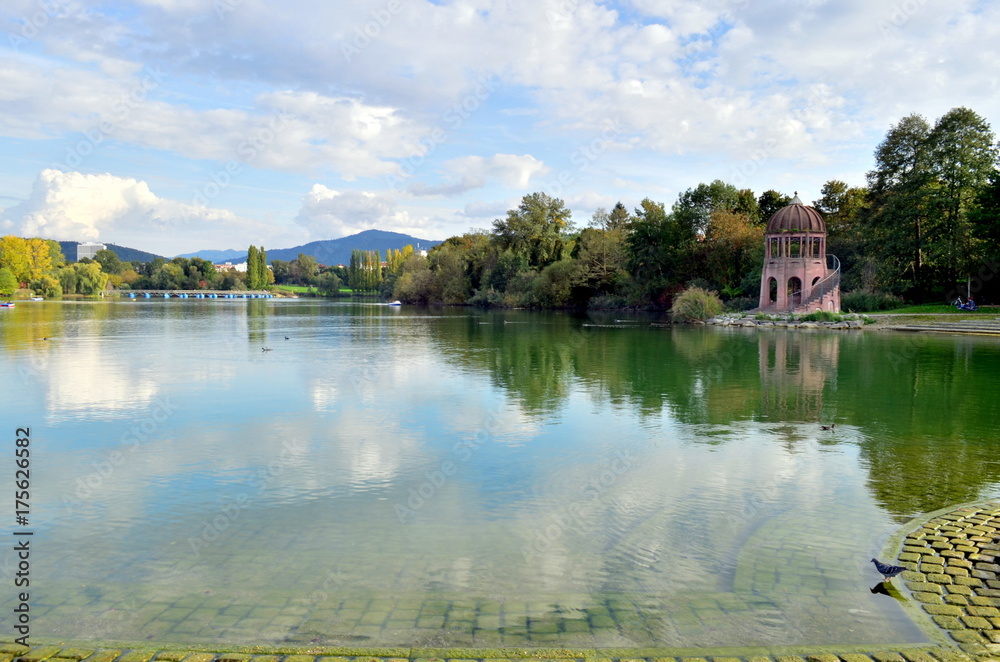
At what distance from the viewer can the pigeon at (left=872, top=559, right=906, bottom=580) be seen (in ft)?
22.2

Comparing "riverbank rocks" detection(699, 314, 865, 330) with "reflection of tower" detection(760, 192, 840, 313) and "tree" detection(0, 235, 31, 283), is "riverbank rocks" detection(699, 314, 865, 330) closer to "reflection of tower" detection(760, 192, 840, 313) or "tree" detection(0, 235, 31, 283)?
"reflection of tower" detection(760, 192, 840, 313)

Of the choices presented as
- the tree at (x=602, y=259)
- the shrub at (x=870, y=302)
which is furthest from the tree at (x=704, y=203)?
the shrub at (x=870, y=302)

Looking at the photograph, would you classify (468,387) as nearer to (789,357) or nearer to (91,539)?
(91,539)

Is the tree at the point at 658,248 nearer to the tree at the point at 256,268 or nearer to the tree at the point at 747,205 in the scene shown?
the tree at the point at 747,205

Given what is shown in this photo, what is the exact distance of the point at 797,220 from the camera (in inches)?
2062

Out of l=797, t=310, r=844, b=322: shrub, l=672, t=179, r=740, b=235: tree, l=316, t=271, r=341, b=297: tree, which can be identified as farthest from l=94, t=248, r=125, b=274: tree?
l=797, t=310, r=844, b=322: shrub

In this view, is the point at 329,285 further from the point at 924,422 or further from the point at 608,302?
the point at 924,422

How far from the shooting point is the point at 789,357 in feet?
97.9

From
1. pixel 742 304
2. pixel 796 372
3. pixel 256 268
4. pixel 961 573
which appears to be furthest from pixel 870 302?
pixel 256 268

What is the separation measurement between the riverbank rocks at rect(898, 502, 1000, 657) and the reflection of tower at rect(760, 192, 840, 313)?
46.8m

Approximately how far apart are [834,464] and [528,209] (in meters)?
85.0

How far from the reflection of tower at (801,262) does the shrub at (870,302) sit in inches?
106

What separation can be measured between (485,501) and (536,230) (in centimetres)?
8472

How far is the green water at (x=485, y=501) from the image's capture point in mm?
6246
